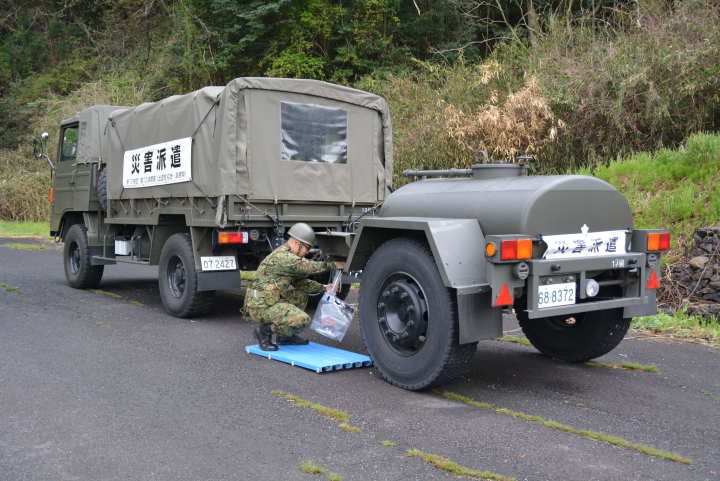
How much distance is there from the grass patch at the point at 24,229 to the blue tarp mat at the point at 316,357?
16220 mm

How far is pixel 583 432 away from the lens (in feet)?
14.3

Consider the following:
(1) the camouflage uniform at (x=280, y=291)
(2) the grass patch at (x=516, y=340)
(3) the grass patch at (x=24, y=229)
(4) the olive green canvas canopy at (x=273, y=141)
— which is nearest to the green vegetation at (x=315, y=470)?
(1) the camouflage uniform at (x=280, y=291)

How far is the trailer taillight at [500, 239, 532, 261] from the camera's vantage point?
182 inches

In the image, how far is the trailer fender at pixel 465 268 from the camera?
4.74 metres

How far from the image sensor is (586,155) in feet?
40.1

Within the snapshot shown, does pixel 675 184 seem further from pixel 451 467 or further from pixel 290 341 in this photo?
pixel 451 467

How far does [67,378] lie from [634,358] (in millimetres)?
4834

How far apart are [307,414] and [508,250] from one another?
67.9 inches

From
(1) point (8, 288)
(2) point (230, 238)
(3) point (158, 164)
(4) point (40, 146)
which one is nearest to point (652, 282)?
(2) point (230, 238)

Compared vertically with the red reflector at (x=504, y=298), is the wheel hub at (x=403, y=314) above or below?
below

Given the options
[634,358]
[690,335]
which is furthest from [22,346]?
[690,335]

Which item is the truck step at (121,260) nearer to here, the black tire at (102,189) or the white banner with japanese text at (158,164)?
the black tire at (102,189)

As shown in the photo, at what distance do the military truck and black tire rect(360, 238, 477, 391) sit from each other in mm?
13

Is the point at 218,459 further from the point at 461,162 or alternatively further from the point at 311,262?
the point at 461,162
